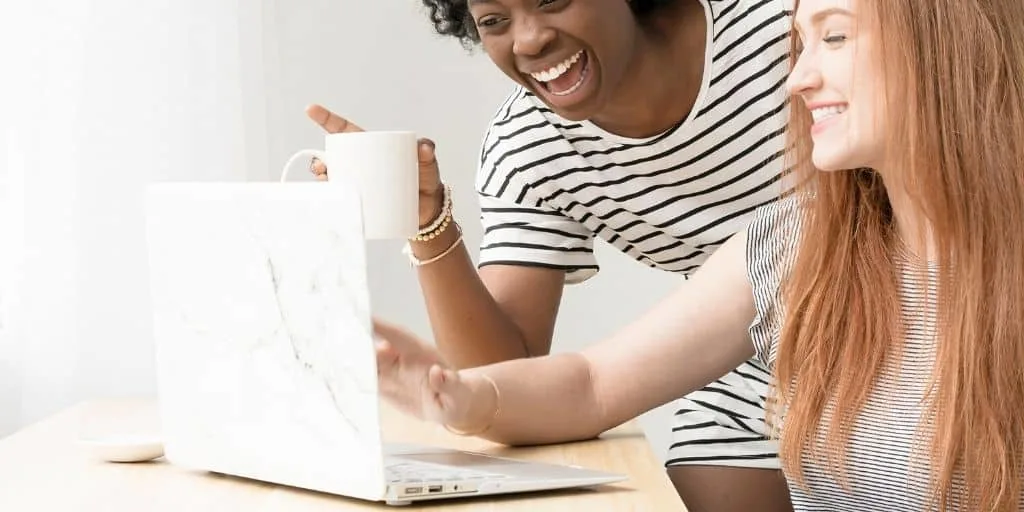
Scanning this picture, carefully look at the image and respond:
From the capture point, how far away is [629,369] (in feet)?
4.30

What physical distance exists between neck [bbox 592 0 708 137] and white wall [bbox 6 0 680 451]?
0.75 metres

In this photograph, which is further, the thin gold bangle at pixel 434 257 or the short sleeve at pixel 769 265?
the thin gold bangle at pixel 434 257

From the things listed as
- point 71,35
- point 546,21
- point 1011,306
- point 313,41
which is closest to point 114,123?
point 71,35

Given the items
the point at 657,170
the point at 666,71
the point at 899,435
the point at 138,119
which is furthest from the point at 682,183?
the point at 138,119

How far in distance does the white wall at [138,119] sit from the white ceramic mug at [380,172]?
3.89 feet

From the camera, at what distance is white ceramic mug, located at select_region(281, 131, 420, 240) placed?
113 cm

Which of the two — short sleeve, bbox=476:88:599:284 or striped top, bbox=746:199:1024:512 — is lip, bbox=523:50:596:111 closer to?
short sleeve, bbox=476:88:599:284

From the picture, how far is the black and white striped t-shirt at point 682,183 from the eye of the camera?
1.61 metres

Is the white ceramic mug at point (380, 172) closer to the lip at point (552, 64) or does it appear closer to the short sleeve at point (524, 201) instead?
the lip at point (552, 64)

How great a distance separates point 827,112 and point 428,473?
1.50 feet

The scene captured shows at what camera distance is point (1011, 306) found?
113cm

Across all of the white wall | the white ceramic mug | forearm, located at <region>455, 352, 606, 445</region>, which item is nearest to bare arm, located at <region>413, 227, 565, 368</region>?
forearm, located at <region>455, 352, 606, 445</region>

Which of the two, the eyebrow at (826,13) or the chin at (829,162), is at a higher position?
the eyebrow at (826,13)

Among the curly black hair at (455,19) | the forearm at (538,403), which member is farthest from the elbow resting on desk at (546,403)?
the curly black hair at (455,19)
